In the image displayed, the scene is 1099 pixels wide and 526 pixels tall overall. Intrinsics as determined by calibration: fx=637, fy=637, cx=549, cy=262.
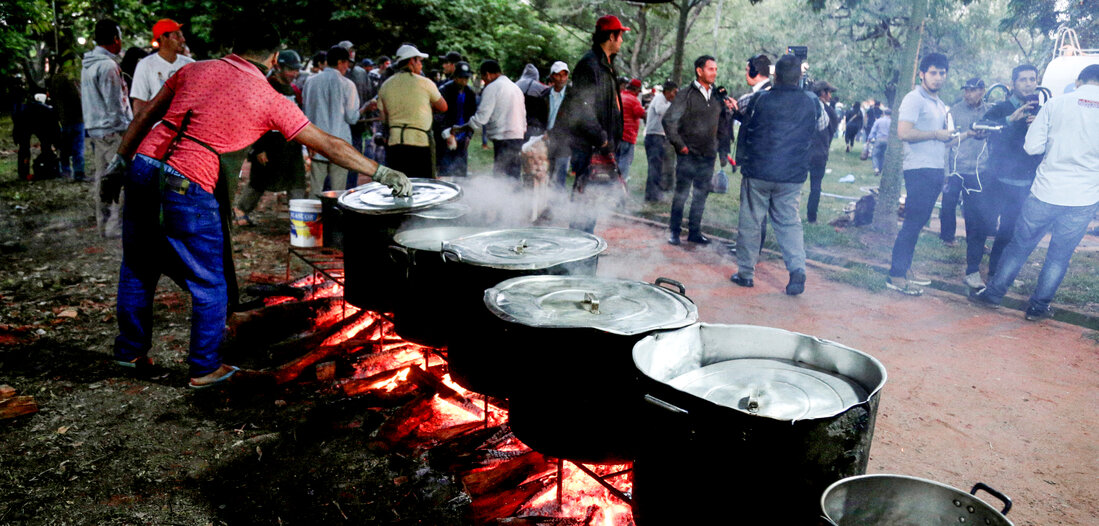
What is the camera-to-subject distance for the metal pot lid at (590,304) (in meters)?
2.50

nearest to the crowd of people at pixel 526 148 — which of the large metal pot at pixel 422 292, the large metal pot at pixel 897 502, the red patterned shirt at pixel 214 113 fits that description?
the red patterned shirt at pixel 214 113

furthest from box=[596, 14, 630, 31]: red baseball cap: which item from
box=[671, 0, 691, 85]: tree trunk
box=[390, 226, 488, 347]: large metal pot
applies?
box=[671, 0, 691, 85]: tree trunk

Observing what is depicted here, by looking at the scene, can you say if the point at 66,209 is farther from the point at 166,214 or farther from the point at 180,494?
Answer: the point at 180,494

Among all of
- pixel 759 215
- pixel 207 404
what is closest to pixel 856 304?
pixel 759 215

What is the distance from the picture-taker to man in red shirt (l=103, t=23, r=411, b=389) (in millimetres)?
3787

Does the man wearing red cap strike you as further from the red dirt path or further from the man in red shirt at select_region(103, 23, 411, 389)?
the man in red shirt at select_region(103, 23, 411, 389)

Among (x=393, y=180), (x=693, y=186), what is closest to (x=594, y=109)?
(x=693, y=186)

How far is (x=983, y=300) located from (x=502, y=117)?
21.6ft

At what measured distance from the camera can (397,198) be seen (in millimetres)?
4395

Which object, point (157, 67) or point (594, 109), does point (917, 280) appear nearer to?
point (594, 109)

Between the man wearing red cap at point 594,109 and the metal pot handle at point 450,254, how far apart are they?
11.6 feet

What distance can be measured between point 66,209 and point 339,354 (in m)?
7.70

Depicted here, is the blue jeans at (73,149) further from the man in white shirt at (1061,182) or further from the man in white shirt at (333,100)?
the man in white shirt at (1061,182)

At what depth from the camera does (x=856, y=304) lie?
6.50 meters
